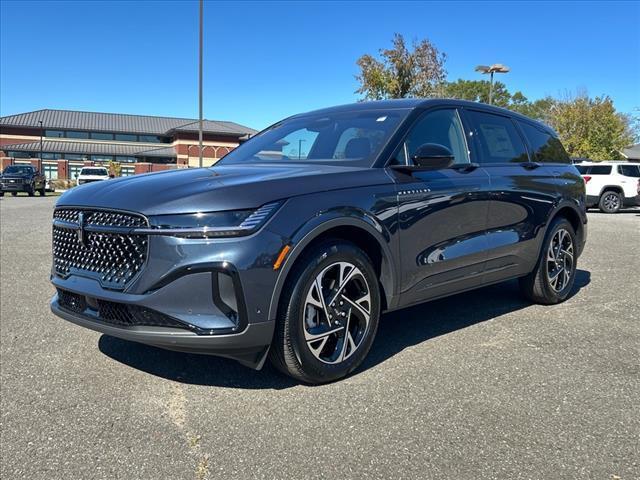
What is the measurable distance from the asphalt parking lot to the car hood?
3.69ft

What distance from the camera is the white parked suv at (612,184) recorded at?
18344mm

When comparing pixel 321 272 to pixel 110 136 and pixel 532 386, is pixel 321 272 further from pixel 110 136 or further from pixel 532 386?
pixel 110 136

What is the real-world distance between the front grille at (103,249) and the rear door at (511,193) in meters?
2.82

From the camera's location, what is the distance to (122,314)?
3.01 meters

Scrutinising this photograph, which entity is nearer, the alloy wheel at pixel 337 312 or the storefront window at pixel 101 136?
the alloy wheel at pixel 337 312

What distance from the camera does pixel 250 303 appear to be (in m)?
2.88

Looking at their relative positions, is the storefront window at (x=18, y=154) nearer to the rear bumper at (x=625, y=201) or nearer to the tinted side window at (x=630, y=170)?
the rear bumper at (x=625, y=201)

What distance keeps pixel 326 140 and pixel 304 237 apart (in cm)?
146

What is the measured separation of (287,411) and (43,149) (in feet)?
248

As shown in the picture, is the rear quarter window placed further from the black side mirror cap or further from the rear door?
the black side mirror cap

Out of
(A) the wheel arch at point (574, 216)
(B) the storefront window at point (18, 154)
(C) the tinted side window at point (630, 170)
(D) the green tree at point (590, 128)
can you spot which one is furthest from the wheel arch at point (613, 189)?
(B) the storefront window at point (18, 154)

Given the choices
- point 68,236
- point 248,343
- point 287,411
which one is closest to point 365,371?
point 287,411

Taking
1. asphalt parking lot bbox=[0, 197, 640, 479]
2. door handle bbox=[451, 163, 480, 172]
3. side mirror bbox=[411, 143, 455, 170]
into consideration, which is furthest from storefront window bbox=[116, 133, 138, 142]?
side mirror bbox=[411, 143, 455, 170]

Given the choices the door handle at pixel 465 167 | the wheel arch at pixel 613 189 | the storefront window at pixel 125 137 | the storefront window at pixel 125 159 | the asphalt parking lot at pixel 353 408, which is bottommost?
the asphalt parking lot at pixel 353 408
